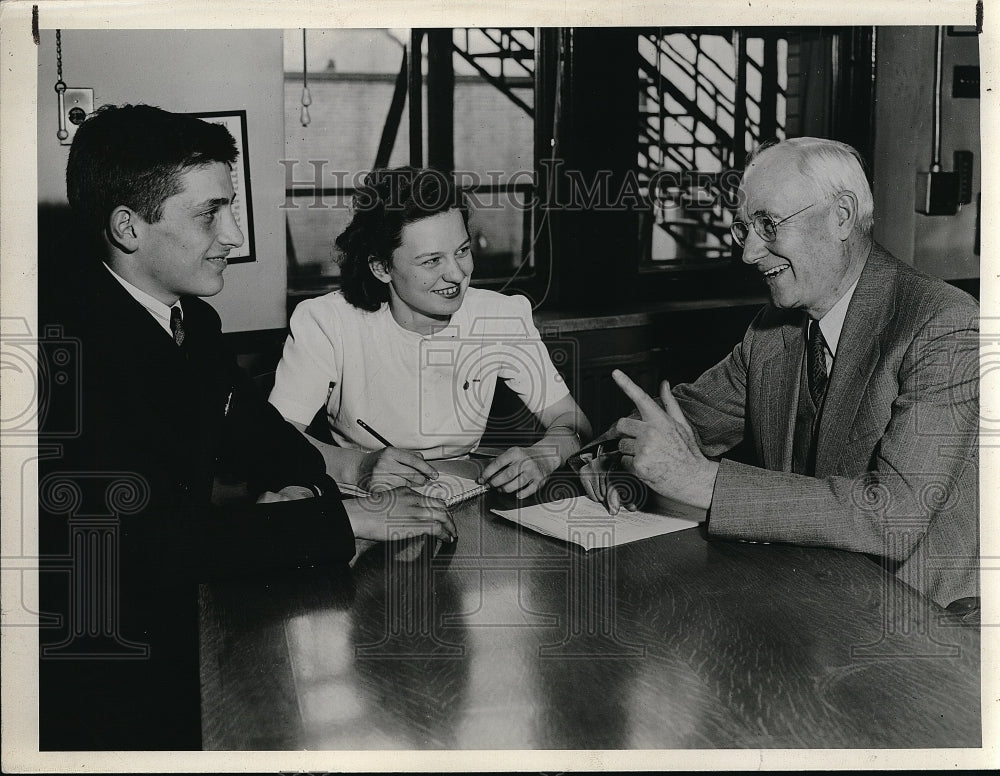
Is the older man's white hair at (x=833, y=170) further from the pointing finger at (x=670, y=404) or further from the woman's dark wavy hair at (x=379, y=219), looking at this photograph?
the woman's dark wavy hair at (x=379, y=219)

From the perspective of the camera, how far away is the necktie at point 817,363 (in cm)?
209

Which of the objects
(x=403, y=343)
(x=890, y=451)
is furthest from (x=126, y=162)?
(x=890, y=451)

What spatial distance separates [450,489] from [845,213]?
1.02 metres

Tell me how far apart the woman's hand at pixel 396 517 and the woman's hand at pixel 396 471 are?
0.30 m

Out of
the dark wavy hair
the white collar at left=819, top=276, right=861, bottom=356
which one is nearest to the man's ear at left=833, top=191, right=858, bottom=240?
the white collar at left=819, top=276, right=861, bottom=356

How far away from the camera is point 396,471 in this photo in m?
2.05

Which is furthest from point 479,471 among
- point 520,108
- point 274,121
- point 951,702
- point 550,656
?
point 520,108

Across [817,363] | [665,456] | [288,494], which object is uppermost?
[817,363]

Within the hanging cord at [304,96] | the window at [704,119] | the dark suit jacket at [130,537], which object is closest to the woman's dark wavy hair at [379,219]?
the hanging cord at [304,96]

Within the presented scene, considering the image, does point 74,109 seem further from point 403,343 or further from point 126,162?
point 403,343

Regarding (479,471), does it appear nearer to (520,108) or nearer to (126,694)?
(126,694)

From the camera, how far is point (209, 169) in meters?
1.86

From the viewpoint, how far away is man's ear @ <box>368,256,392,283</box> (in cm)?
236

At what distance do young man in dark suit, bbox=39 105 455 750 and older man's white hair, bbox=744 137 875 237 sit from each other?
1053mm
